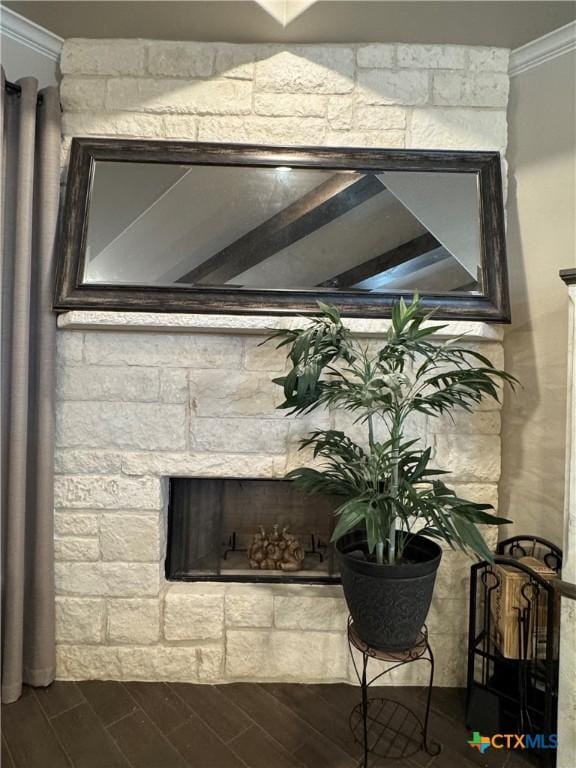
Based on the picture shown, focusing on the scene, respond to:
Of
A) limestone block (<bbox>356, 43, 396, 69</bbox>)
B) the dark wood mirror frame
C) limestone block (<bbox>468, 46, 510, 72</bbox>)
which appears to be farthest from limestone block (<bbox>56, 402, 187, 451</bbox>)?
limestone block (<bbox>468, 46, 510, 72</bbox>)

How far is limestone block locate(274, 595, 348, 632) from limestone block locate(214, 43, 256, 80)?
1.93 meters

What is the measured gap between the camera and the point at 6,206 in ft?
4.52

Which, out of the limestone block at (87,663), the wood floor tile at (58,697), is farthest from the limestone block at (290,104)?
the wood floor tile at (58,697)

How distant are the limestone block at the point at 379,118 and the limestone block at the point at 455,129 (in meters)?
0.05

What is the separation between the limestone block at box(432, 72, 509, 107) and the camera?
1.46 m

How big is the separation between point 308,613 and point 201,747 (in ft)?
1.64

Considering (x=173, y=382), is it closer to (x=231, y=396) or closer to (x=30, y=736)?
(x=231, y=396)

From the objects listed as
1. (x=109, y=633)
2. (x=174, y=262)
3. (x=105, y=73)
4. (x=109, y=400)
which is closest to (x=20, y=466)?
(x=109, y=400)

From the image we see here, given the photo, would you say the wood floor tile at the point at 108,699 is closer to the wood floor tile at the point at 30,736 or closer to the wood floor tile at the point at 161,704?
the wood floor tile at the point at 161,704

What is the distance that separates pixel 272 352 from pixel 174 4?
1204 millimetres

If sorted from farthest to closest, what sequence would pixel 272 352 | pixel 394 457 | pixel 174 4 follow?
pixel 272 352
pixel 174 4
pixel 394 457

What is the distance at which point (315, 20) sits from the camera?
54.4 inches

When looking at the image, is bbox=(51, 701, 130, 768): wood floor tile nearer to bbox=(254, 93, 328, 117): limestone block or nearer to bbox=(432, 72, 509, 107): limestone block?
bbox=(254, 93, 328, 117): limestone block

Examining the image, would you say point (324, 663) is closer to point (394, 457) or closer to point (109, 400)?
point (394, 457)
